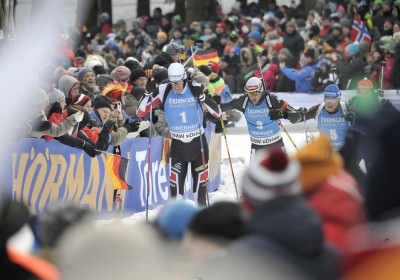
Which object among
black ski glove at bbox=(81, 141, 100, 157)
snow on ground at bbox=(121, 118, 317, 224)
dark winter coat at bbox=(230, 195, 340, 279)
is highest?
dark winter coat at bbox=(230, 195, 340, 279)

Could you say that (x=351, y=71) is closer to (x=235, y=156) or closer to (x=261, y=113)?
(x=235, y=156)

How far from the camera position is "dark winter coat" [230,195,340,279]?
3.88 m

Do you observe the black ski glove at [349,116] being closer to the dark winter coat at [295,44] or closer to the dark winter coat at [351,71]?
the dark winter coat at [351,71]

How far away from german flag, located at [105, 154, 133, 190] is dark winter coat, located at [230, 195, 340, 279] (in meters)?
7.59

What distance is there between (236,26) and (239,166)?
11606 millimetres

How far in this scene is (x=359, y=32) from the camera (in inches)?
894

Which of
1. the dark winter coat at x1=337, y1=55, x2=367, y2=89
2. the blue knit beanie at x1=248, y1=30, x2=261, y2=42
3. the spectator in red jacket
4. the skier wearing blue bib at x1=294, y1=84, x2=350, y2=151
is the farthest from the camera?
the blue knit beanie at x1=248, y1=30, x2=261, y2=42

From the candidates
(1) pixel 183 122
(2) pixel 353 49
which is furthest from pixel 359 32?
(1) pixel 183 122

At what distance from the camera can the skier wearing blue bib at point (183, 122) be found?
469 inches

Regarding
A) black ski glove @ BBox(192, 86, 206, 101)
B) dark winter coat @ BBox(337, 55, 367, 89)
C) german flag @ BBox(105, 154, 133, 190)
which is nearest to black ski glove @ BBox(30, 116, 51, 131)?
german flag @ BBox(105, 154, 133, 190)

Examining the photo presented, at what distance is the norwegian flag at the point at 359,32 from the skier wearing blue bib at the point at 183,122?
11.1 meters

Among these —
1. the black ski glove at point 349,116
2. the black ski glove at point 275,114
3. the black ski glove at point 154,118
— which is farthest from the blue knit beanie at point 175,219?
the black ski glove at point 154,118

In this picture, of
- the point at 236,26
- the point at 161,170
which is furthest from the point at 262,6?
the point at 161,170

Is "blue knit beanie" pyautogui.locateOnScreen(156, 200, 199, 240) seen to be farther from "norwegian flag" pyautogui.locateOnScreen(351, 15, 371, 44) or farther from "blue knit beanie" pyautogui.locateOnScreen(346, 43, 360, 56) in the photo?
"norwegian flag" pyautogui.locateOnScreen(351, 15, 371, 44)
